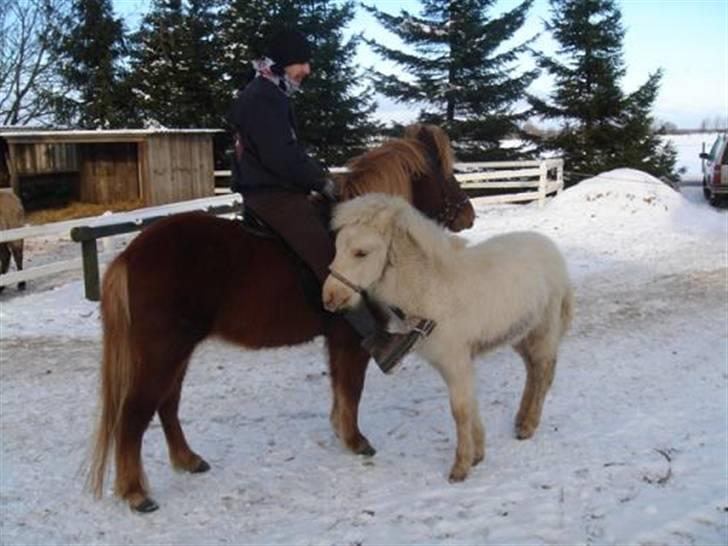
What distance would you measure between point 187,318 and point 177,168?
15115 mm

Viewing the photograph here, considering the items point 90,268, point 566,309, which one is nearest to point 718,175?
point 566,309

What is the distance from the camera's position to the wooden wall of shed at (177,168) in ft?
56.4

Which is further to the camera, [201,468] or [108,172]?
[108,172]

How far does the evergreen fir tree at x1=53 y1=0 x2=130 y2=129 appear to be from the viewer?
2155 cm

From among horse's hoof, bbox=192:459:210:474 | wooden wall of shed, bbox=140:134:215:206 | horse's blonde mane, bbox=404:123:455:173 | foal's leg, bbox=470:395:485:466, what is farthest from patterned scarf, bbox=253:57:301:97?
wooden wall of shed, bbox=140:134:215:206

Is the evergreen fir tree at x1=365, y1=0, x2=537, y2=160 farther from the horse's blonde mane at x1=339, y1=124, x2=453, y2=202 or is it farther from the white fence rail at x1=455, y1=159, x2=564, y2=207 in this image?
the horse's blonde mane at x1=339, y1=124, x2=453, y2=202

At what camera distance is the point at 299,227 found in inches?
154

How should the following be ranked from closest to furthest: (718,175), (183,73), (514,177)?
(718,175) < (514,177) < (183,73)

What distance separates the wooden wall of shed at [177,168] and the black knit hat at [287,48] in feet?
46.0

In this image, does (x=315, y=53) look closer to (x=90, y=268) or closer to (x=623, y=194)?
(x=623, y=194)

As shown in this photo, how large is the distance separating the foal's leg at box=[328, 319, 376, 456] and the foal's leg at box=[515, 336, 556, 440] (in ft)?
3.51

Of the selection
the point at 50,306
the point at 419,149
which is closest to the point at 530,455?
the point at 419,149

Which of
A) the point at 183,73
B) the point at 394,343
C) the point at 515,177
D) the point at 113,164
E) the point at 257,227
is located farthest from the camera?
the point at 183,73

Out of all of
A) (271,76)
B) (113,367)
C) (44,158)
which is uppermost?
(271,76)
